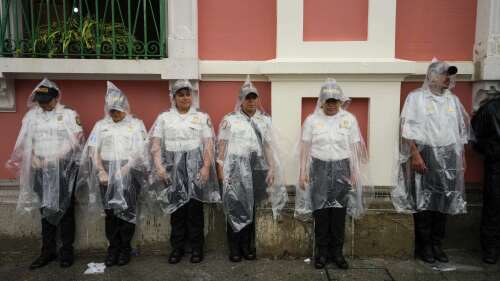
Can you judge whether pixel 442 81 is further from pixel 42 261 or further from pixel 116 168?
pixel 42 261

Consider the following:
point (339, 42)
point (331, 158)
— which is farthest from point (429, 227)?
point (339, 42)

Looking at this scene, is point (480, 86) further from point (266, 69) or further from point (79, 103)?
point (79, 103)

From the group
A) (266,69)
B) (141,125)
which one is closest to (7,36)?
(141,125)

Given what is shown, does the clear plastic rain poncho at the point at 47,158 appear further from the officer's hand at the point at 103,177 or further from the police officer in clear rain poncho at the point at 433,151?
the police officer in clear rain poncho at the point at 433,151

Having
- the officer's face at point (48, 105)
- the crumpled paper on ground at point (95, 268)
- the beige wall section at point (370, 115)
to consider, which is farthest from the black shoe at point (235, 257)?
the officer's face at point (48, 105)

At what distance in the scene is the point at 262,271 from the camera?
3.66 meters

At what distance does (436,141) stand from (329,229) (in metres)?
1.20

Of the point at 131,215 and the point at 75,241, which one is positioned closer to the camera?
the point at 131,215

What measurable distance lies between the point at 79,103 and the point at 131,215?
128cm

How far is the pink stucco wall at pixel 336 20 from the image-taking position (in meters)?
3.90

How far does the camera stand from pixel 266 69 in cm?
384

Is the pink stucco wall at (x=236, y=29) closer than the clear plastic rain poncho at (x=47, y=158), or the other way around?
the clear plastic rain poncho at (x=47, y=158)

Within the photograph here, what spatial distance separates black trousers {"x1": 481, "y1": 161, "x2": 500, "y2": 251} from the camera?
12.3 feet

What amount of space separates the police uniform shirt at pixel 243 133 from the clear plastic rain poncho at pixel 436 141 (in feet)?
4.11
